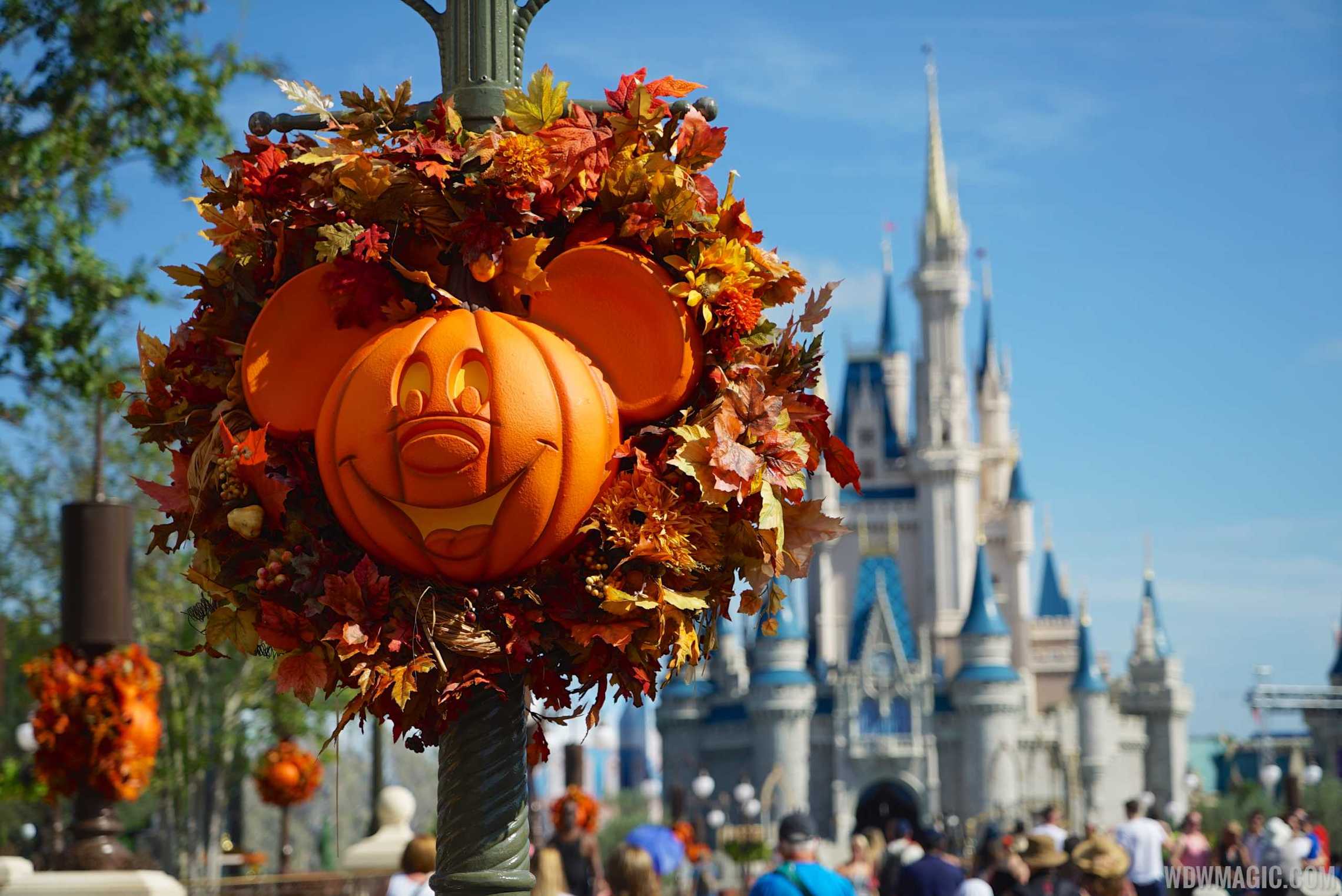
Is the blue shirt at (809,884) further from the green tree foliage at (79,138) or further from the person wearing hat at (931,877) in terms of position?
the green tree foliage at (79,138)

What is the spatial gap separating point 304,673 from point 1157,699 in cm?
7099

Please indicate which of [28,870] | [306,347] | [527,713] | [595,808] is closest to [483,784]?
[527,713]

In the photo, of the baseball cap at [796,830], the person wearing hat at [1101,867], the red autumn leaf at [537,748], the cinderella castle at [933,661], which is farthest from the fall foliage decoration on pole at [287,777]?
the cinderella castle at [933,661]

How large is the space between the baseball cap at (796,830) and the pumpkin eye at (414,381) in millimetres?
3635

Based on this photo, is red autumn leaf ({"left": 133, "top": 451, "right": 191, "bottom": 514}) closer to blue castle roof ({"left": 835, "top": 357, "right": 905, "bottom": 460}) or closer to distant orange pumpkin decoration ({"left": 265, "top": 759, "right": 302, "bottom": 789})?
distant orange pumpkin decoration ({"left": 265, "top": 759, "right": 302, "bottom": 789})

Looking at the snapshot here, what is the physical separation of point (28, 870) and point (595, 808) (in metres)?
4.48

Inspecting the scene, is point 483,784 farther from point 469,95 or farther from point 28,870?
point 28,870

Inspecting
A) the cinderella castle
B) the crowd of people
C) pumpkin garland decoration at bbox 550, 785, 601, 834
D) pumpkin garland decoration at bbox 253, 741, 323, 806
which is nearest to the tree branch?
the crowd of people

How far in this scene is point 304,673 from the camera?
3.00 m

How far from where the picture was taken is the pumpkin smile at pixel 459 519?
299 cm

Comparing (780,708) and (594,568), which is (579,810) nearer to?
(594,568)

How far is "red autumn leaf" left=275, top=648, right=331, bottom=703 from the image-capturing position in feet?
9.79

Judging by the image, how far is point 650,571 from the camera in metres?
3.04

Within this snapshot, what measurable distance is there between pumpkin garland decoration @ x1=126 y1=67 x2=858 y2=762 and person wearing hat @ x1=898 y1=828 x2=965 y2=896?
17.7 ft
